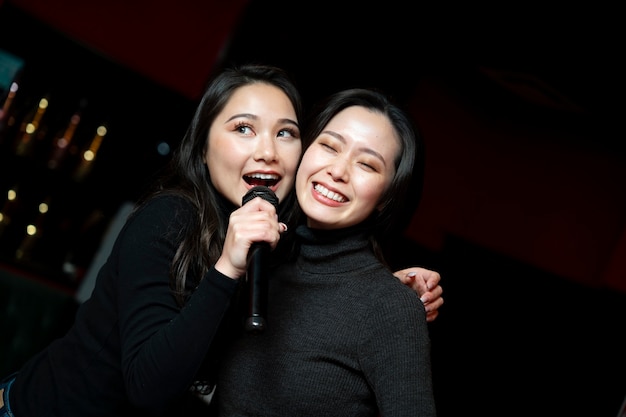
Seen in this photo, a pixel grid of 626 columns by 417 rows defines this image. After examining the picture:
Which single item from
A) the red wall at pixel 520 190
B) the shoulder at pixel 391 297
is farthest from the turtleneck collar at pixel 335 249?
the red wall at pixel 520 190

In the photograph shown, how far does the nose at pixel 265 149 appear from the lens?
1.62 metres

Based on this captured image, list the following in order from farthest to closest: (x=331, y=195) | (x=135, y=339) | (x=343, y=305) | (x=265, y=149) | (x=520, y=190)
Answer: (x=520, y=190) < (x=265, y=149) < (x=331, y=195) < (x=343, y=305) < (x=135, y=339)

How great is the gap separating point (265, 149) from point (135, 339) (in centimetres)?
59

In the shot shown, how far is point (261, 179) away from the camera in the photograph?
5.39ft

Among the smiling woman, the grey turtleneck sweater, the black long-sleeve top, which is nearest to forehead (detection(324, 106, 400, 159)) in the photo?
the smiling woman

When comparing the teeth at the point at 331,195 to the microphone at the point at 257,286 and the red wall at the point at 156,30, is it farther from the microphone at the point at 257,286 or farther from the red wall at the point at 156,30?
the red wall at the point at 156,30

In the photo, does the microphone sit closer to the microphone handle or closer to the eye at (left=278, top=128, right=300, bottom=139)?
the microphone handle

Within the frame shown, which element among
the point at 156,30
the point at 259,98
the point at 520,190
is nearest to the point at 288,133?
the point at 259,98

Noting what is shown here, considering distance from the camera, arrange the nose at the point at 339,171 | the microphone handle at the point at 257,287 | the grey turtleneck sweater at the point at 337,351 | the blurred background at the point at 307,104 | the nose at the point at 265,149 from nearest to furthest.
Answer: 1. the microphone handle at the point at 257,287
2. the grey turtleneck sweater at the point at 337,351
3. the nose at the point at 339,171
4. the nose at the point at 265,149
5. the blurred background at the point at 307,104

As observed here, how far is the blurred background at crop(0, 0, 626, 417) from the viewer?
13.3 feet

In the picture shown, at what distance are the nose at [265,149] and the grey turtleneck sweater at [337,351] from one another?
0.27m

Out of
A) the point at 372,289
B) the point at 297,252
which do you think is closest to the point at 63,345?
the point at 297,252

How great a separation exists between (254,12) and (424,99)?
2.10 metres

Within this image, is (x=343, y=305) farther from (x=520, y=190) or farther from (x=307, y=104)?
(x=520, y=190)
